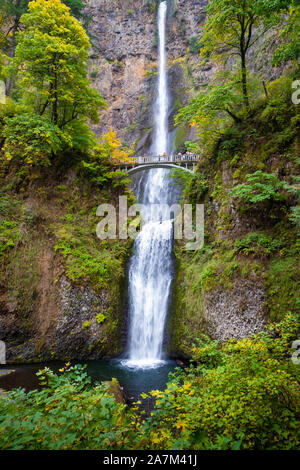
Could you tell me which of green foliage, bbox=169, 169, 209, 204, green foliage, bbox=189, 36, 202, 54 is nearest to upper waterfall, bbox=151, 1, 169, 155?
green foliage, bbox=189, 36, 202, 54

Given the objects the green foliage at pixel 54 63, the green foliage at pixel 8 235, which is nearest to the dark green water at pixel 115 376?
the green foliage at pixel 8 235

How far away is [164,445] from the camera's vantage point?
2.83 m

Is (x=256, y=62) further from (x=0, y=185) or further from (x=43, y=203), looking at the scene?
(x=0, y=185)

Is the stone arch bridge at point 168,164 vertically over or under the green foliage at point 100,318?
over

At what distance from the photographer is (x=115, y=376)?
8.79 meters

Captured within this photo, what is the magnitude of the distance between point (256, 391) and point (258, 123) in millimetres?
9590

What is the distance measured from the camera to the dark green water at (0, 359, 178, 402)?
754 centimetres

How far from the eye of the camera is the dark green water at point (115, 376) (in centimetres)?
754

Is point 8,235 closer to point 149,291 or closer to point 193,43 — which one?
point 149,291

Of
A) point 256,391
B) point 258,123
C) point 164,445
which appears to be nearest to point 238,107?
point 258,123

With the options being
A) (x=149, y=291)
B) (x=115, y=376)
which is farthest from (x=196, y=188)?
(x=115, y=376)

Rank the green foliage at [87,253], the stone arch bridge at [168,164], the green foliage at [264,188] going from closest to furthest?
the green foliage at [264,188]
the green foliage at [87,253]
the stone arch bridge at [168,164]

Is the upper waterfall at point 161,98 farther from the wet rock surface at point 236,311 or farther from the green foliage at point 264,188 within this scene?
the wet rock surface at point 236,311

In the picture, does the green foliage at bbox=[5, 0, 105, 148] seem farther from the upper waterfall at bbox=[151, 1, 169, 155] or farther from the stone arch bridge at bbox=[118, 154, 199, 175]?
the upper waterfall at bbox=[151, 1, 169, 155]
